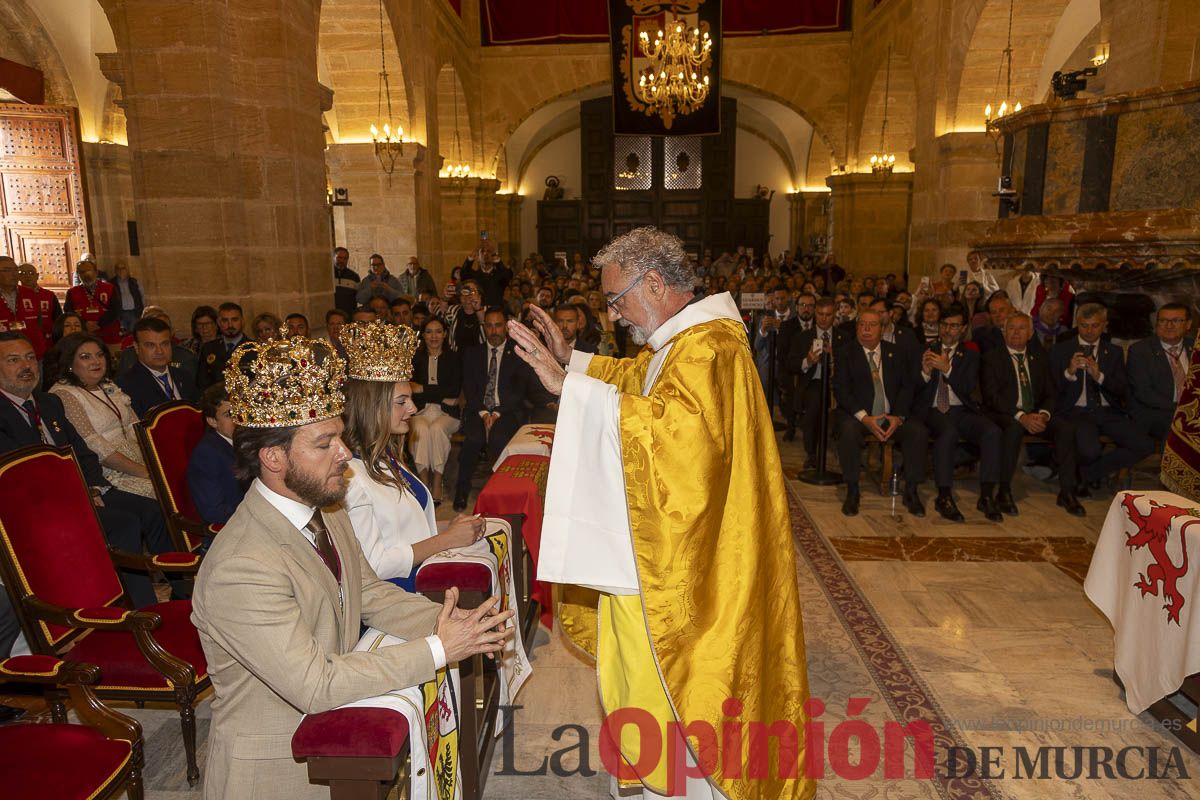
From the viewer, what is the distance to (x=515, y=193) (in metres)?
25.8

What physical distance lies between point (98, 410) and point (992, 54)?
11.9 metres

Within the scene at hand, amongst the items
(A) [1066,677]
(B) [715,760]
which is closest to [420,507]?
(B) [715,760]

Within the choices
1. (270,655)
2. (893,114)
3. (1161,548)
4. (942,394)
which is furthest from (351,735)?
(893,114)

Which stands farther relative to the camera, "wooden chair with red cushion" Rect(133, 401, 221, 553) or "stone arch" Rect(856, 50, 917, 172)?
"stone arch" Rect(856, 50, 917, 172)

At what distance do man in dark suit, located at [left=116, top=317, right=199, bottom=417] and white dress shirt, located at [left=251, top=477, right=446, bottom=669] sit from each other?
3.63 meters

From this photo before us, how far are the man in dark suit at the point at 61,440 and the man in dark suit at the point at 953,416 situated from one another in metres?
5.44

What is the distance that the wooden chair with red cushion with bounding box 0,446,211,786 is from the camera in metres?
2.71

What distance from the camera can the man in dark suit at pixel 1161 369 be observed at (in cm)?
593

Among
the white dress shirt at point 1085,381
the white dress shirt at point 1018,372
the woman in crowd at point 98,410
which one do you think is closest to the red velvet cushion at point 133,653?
the woman in crowd at point 98,410

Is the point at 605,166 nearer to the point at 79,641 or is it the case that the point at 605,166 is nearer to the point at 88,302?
the point at 88,302

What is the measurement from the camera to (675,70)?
14680 millimetres

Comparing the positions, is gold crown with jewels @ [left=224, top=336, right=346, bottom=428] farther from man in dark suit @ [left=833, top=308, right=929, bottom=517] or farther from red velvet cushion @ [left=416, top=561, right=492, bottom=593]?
man in dark suit @ [left=833, top=308, right=929, bottom=517]

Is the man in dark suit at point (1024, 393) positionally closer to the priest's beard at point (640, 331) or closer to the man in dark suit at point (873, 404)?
the man in dark suit at point (873, 404)

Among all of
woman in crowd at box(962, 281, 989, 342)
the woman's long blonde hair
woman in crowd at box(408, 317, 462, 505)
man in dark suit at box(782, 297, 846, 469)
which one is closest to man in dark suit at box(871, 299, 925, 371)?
man in dark suit at box(782, 297, 846, 469)
